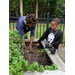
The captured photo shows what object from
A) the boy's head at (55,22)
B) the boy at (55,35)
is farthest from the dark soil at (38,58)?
the boy's head at (55,22)

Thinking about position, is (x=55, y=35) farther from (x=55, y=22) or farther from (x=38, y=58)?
(x=38, y=58)

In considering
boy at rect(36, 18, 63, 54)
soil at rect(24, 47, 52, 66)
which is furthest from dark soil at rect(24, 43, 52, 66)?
boy at rect(36, 18, 63, 54)

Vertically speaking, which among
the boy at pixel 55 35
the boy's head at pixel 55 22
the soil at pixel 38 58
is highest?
the boy's head at pixel 55 22

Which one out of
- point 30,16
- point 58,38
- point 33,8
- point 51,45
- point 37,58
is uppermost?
point 33,8

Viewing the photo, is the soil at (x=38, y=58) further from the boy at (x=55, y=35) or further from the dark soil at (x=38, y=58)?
the boy at (x=55, y=35)

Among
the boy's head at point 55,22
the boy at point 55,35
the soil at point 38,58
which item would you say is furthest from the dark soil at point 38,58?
the boy's head at point 55,22

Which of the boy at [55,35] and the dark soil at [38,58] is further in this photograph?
the boy at [55,35]

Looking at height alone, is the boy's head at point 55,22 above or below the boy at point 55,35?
above

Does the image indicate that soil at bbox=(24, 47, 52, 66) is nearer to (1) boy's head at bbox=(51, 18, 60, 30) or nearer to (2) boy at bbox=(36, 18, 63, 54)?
(2) boy at bbox=(36, 18, 63, 54)
